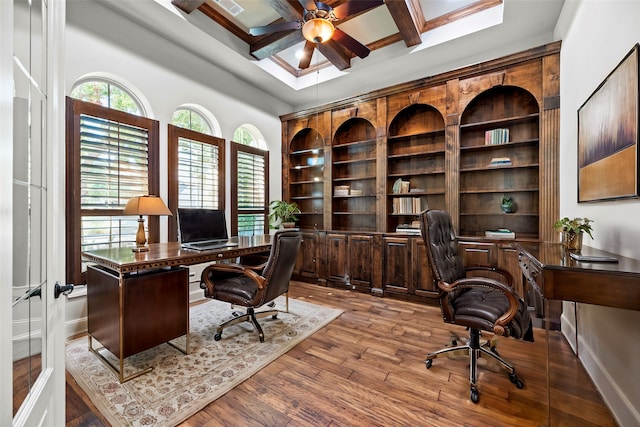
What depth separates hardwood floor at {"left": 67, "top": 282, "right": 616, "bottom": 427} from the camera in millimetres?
1576

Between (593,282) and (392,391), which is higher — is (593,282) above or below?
above

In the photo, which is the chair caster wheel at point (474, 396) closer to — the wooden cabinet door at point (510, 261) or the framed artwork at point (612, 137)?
the framed artwork at point (612, 137)

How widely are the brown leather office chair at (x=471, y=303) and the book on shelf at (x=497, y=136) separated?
161 cm

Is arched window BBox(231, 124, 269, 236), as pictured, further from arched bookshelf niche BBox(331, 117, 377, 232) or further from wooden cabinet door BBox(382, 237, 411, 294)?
wooden cabinet door BBox(382, 237, 411, 294)

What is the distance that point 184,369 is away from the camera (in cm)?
204

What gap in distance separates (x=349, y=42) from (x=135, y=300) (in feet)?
9.59

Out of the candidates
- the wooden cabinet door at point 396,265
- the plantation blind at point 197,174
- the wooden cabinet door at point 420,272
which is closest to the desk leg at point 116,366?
the plantation blind at point 197,174

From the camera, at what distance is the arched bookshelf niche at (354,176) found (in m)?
4.43

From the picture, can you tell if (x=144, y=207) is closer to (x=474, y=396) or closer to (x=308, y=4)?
(x=308, y=4)

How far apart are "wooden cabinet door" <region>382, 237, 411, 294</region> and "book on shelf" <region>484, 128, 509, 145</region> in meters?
1.53

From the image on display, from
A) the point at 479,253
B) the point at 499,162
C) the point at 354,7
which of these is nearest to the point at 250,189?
the point at 354,7

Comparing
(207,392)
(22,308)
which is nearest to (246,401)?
(207,392)

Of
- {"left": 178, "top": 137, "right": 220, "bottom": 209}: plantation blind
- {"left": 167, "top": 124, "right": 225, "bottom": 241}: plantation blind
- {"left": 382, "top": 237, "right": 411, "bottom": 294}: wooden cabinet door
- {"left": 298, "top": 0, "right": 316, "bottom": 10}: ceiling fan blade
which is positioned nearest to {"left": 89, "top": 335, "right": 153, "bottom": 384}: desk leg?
{"left": 167, "top": 124, "right": 225, "bottom": 241}: plantation blind

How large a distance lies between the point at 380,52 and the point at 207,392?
408cm
